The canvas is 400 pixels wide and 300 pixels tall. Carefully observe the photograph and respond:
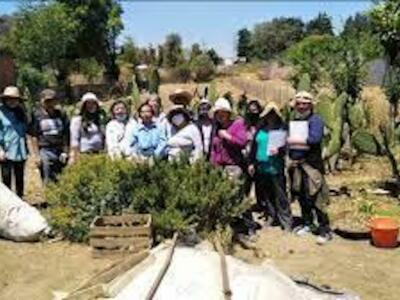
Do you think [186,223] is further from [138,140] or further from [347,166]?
[347,166]

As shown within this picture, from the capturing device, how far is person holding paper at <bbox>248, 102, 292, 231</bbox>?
353 inches

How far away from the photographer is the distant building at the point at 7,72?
123 ft

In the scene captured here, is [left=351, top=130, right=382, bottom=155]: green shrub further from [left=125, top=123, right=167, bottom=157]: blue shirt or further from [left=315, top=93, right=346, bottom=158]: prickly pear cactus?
[left=125, top=123, right=167, bottom=157]: blue shirt

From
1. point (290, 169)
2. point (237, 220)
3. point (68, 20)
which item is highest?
point (68, 20)

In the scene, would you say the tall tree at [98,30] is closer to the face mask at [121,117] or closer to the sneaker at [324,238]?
the face mask at [121,117]

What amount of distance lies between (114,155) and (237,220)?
1.56m

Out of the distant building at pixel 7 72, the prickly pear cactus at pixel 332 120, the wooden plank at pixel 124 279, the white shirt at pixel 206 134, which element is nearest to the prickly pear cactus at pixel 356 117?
the prickly pear cactus at pixel 332 120

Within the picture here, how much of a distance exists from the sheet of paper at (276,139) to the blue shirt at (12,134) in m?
3.02

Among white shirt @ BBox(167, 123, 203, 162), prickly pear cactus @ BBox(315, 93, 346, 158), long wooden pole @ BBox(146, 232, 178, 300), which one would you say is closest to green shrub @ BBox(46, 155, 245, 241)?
white shirt @ BBox(167, 123, 203, 162)

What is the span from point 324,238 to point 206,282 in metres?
3.82

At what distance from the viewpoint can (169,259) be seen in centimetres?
583

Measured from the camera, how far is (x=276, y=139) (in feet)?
29.4

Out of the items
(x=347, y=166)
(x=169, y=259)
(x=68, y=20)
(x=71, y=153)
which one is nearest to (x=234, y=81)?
(x=68, y=20)

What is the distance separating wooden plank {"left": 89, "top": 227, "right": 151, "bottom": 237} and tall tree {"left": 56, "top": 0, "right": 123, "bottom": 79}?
40.7 m
